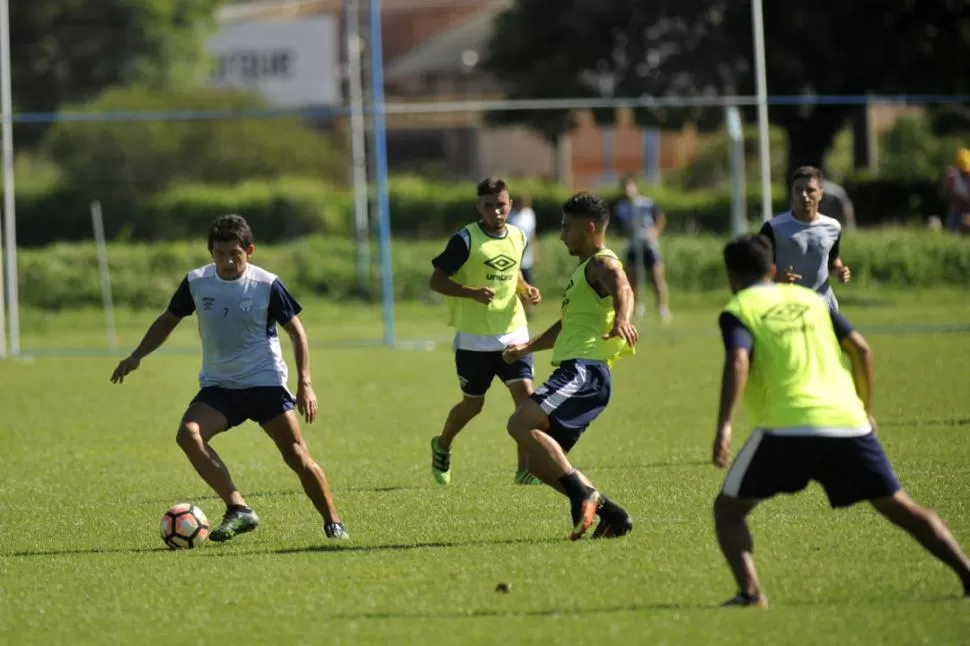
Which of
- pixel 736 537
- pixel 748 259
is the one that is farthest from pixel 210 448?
pixel 748 259

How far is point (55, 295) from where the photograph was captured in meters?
29.0

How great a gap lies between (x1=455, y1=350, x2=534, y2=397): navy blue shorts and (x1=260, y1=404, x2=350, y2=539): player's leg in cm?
226

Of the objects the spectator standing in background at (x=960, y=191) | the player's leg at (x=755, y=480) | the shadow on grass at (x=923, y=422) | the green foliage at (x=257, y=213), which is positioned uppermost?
the green foliage at (x=257, y=213)

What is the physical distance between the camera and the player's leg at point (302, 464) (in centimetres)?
881

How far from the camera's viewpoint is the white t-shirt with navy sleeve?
348 inches

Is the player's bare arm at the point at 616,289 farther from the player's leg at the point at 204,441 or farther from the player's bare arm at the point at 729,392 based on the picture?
the player's leg at the point at 204,441

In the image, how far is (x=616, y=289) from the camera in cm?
845

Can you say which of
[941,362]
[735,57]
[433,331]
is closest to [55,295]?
[433,331]

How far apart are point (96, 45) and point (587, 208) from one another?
179 ft

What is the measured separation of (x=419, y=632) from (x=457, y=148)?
63983mm

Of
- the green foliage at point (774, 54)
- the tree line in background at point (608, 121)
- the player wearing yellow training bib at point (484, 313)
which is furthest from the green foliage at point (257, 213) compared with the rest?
the player wearing yellow training bib at point (484, 313)

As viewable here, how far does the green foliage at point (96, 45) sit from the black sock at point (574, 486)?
171 feet

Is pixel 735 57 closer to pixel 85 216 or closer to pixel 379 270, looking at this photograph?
pixel 379 270

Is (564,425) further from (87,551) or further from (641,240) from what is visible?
(641,240)
